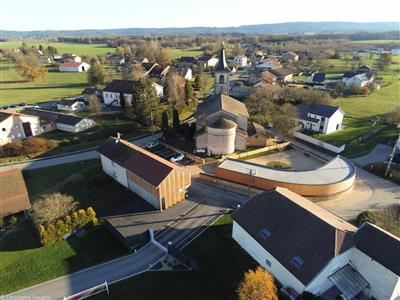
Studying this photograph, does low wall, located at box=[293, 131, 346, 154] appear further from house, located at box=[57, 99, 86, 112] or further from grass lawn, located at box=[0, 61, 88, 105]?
grass lawn, located at box=[0, 61, 88, 105]

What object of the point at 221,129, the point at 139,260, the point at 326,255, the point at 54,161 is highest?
the point at 221,129

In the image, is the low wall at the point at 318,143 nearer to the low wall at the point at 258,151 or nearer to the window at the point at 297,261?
the low wall at the point at 258,151

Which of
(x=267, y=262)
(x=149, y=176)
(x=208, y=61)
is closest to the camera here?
(x=267, y=262)

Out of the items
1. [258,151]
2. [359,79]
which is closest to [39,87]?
[258,151]

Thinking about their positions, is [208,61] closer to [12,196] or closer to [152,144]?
[152,144]

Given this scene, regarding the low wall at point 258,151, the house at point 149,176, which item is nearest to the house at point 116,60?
the low wall at point 258,151

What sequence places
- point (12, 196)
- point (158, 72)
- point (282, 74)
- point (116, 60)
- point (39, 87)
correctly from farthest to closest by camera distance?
1. point (116, 60)
2. point (282, 74)
3. point (39, 87)
4. point (158, 72)
5. point (12, 196)

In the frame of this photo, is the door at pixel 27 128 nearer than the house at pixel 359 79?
Yes
